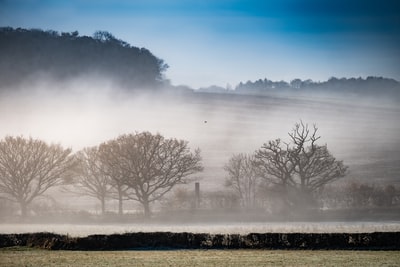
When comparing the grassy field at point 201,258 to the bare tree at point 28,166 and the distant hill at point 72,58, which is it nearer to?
the bare tree at point 28,166

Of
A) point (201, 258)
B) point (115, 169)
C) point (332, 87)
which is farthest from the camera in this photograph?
point (332, 87)

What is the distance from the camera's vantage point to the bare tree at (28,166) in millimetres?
80562

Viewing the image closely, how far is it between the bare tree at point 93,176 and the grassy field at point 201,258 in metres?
40.1

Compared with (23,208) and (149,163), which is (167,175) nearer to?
(149,163)

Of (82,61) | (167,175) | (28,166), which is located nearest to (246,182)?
(167,175)

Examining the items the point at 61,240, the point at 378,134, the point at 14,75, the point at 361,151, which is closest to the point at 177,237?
the point at 61,240

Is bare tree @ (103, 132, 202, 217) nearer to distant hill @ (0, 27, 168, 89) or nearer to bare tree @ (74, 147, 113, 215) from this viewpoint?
bare tree @ (74, 147, 113, 215)

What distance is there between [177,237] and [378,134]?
265 ft

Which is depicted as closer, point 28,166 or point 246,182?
point 28,166

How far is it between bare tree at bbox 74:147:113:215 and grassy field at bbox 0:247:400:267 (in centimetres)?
4010

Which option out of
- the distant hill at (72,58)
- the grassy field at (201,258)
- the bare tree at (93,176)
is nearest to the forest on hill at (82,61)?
the distant hill at (72,58)

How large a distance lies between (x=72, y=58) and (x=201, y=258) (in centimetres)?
14847

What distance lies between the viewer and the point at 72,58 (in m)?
178

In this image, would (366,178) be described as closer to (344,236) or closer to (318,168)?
(318,168)
